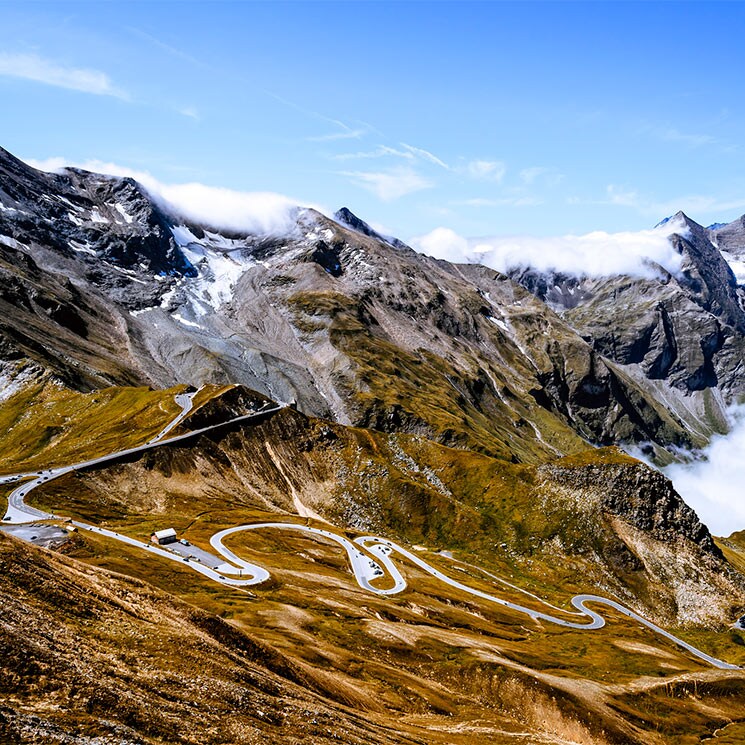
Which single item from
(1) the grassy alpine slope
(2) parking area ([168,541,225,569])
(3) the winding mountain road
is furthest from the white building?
(1) the grassy alpine slope

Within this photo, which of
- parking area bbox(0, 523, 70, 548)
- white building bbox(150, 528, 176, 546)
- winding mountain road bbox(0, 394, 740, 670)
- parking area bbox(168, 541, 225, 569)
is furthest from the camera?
white building bbox(150, 528, 176, 546)

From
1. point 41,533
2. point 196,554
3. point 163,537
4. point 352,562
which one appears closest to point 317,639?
point 196,554

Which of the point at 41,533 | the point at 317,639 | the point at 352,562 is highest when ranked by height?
the point at 41,533

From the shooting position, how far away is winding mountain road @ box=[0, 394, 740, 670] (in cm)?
11569

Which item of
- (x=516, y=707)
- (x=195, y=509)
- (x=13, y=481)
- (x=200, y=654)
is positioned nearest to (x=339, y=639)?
(x=516, y=707)

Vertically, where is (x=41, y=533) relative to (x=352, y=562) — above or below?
above

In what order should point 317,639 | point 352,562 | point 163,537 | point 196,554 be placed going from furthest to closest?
1. point 352,562
2. point 163,537
3. point 196,554
4. point 317,639

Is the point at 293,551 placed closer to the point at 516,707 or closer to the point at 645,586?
the point at 516,707

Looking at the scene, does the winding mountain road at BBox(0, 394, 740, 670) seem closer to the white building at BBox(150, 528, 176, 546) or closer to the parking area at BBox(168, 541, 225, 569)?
the parking area at BBox(168, 541, 225, 569)

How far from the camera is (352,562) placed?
15300cm

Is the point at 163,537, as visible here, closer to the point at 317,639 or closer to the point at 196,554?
Answer: the point at 196,554

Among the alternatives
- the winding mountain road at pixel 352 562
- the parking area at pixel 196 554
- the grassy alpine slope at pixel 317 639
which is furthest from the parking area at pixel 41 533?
the parking area at pixel 196 554

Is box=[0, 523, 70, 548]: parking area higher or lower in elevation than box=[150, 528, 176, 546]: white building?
higher

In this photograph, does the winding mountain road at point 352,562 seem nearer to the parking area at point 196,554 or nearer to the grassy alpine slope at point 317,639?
the parking area at point 196,554
